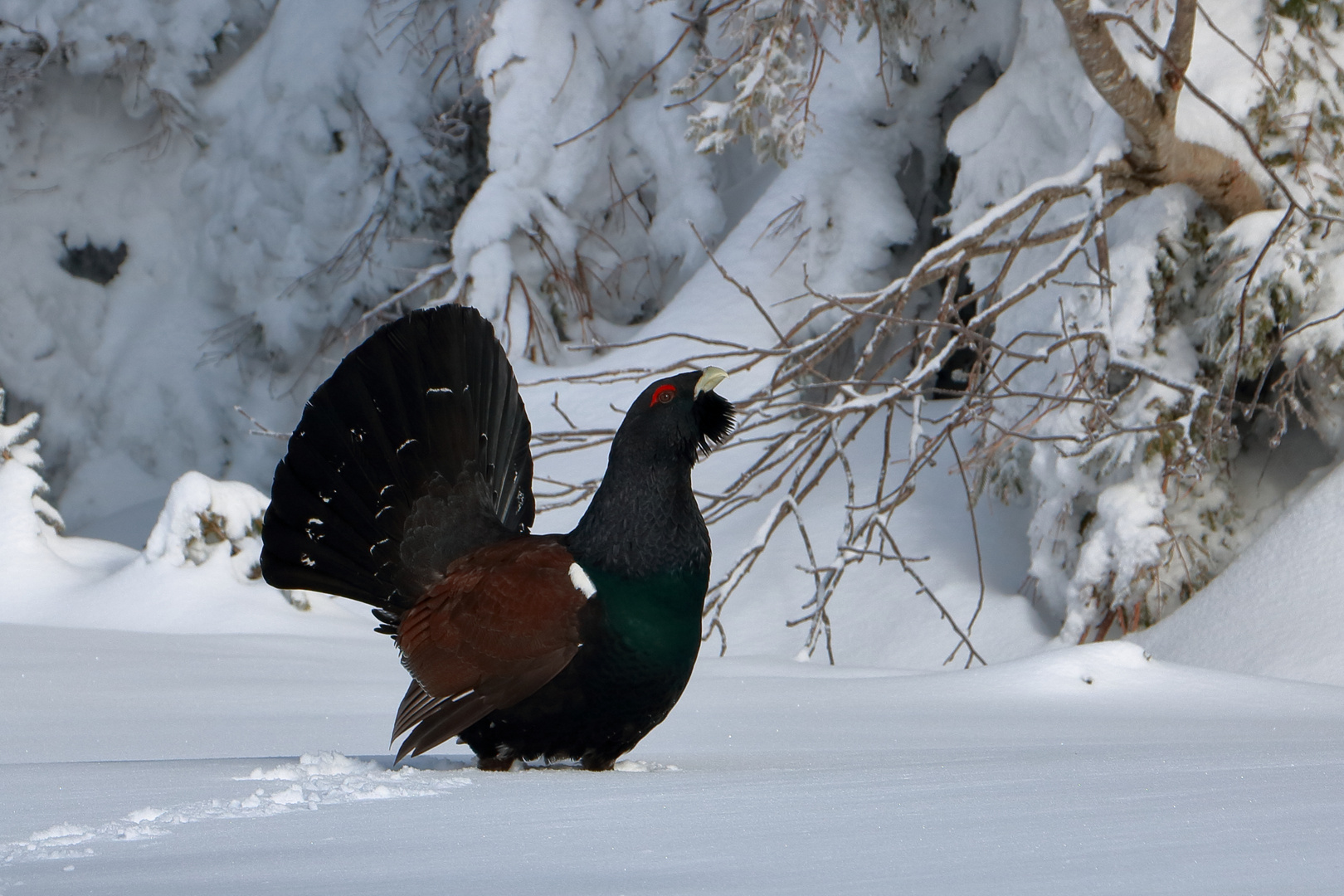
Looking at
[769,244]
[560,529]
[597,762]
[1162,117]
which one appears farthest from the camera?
[769,244]

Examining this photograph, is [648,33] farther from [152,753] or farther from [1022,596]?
[152,753]

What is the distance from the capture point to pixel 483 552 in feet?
8.15

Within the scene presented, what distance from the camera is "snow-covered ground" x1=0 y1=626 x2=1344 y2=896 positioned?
3.45 feet

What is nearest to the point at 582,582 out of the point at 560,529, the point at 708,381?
the point at 708,381

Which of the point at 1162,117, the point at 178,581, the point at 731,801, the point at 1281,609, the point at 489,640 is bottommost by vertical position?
the point at 731,801

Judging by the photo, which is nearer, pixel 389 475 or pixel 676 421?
pixel 676 421

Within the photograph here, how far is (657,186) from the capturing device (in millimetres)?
7812

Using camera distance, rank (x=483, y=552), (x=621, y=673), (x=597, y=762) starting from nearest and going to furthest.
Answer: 1. (x=621, y=673)
2. (x=597, y=762)
3. (x=483, y=552)

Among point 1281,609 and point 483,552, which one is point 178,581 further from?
point 1281,609

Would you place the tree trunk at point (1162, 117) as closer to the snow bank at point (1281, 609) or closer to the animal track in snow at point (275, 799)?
the snow bank at point (1281, 609)

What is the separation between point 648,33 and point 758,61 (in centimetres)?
215

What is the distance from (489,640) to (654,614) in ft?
1.01

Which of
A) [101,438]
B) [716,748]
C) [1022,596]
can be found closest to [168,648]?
[716,748]

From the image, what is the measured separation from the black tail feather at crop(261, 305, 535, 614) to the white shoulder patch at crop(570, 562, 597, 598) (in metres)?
0.46
